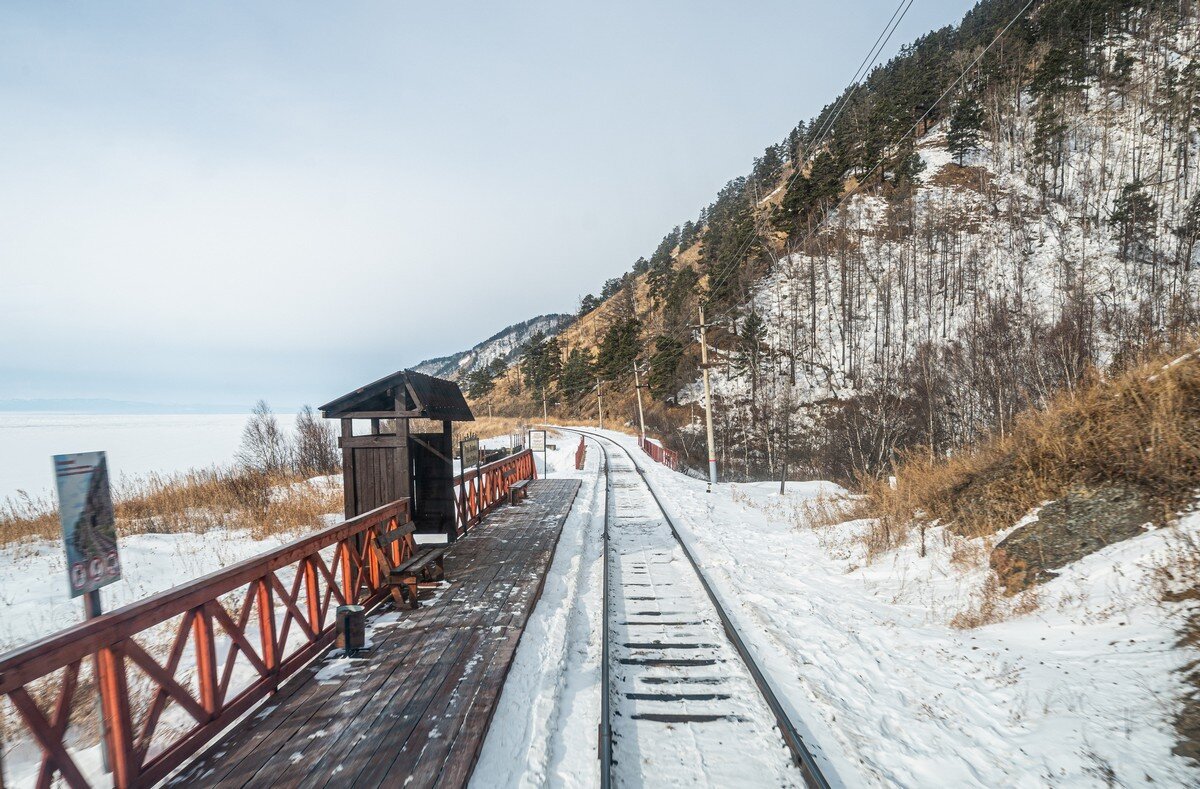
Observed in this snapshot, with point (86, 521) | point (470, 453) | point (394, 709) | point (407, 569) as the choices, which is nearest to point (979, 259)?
point (470, 453)

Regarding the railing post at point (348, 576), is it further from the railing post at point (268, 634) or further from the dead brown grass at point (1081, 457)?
the dead brown grass at point (1081, 457)

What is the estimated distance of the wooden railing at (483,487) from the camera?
9.98 metres

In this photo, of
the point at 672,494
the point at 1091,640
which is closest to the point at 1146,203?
the point at 672,494

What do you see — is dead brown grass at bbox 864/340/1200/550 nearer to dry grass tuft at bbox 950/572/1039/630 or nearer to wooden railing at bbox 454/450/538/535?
dry grass tuft at bbox 950/572/1039/630

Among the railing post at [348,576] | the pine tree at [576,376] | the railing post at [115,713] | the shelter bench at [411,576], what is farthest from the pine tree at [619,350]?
the railing post at [115,713]

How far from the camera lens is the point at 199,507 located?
13086 millimetres

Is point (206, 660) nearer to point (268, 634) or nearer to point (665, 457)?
point (268, 634)

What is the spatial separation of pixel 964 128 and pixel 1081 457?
76098 millimetres

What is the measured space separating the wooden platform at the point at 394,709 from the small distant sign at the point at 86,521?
1.52 metres

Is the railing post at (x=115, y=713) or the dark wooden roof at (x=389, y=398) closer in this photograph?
the railing post at (x=115, y=713)

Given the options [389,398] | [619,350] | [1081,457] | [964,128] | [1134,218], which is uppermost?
[964,128]

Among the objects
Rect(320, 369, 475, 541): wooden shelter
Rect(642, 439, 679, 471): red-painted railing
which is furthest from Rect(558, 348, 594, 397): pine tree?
Rect(320, 369, 475, 541): wooden shelter

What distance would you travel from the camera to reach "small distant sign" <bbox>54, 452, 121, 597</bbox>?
2.91 meters

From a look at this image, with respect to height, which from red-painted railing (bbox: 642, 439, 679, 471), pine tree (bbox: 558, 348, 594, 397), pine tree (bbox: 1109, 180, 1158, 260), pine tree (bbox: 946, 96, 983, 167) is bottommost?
red-painted railing (bbox: 642, 439, 679, 471)
